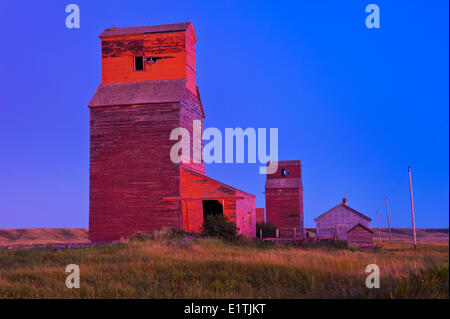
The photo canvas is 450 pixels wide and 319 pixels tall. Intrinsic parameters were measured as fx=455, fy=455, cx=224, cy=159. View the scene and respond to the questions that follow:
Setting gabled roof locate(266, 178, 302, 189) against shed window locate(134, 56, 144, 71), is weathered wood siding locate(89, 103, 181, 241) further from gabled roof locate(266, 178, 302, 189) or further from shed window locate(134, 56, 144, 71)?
gabled roof locate(266, 178, 302, 189)

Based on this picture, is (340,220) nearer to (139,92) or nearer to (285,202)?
(285,202)

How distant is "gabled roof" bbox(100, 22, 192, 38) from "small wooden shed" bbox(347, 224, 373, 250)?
17558mm

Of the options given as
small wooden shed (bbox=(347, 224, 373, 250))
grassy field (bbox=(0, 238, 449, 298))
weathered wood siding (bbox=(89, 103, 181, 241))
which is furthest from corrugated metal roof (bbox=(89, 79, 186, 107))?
small wooden shed (bbox=(347, 224, 373, 250))

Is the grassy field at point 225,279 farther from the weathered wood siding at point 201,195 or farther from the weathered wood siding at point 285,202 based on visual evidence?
the weathered wood siding at point 285,202

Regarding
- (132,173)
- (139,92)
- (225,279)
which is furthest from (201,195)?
(225,279)

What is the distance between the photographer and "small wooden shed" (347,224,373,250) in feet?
99.9

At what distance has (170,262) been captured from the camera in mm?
14188

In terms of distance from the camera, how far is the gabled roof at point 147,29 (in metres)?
29.7

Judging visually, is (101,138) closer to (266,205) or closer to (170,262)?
(170,262)

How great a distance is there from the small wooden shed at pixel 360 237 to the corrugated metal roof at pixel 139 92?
14607mm

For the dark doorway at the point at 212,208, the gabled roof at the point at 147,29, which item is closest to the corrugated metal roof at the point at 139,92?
the gabled roof at the point at 147,29

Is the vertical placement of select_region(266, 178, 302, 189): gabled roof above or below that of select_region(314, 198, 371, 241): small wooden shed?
above
